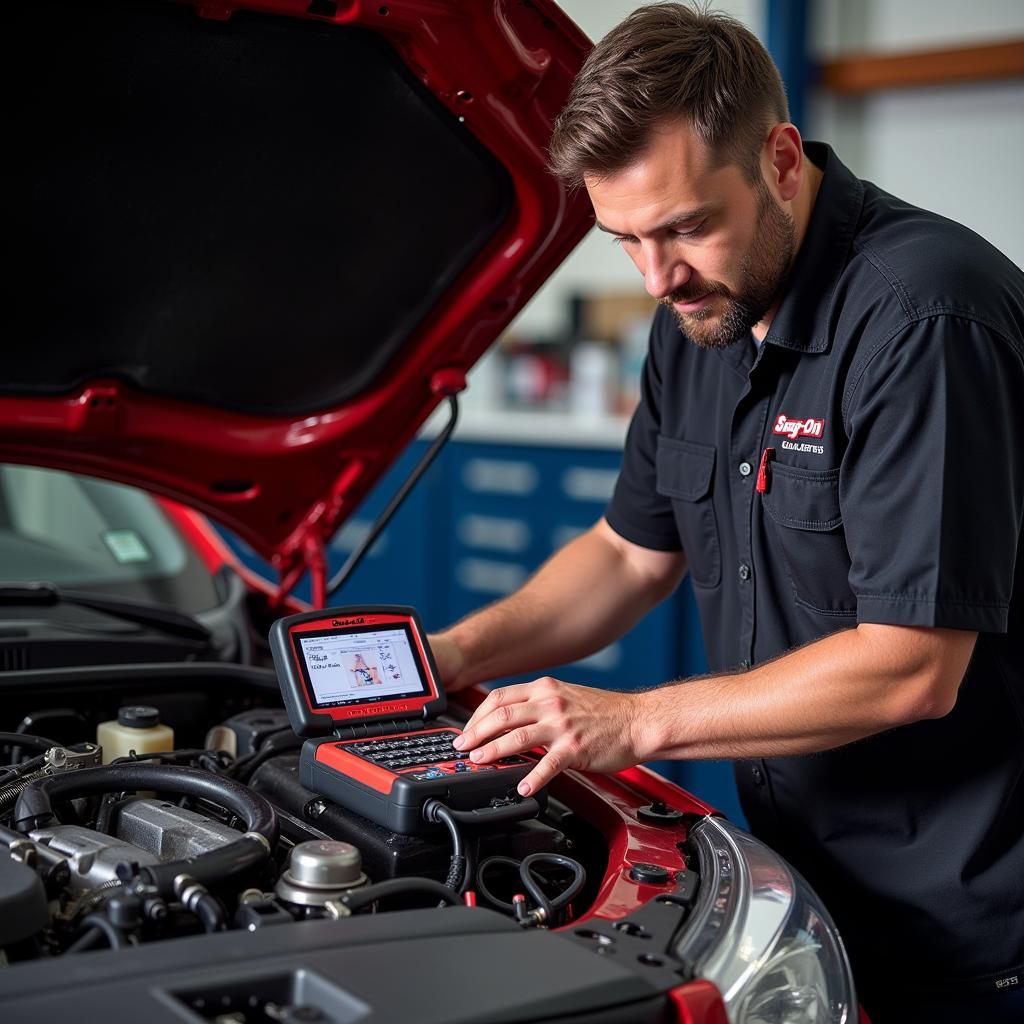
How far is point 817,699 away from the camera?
3.97 feet

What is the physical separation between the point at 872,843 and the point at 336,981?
74 centimetres

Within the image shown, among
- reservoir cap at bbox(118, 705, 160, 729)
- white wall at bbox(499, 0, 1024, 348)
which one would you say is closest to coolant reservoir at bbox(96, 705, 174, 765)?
reservoir cap at bbox(118, 705, 160, 729)

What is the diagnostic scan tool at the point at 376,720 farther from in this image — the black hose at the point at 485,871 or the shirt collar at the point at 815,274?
the shirt collar at the point at 815,274

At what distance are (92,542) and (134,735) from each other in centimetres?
61

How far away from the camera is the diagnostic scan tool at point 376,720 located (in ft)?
3.78

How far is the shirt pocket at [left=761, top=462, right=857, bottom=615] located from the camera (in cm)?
134

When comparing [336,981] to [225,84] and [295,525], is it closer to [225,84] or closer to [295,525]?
→ [225,84]

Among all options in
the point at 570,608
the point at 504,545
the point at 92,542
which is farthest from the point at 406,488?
the point at 504,545

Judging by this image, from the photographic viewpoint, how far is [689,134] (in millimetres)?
1282

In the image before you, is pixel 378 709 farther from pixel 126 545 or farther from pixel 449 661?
pixel 126 545

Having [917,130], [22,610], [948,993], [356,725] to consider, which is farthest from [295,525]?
[917,130]

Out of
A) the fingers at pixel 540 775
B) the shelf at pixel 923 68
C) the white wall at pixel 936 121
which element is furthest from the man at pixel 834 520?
the white wall at pixel 936 121

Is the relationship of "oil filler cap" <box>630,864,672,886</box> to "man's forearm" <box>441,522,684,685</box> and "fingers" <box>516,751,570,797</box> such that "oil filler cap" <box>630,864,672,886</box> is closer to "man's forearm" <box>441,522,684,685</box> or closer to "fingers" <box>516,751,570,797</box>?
"fingers" <box>516,751,570,797</box>

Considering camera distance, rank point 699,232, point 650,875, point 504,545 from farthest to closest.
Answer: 1. point 504,545
2. point 699,232
3. point 650,875
